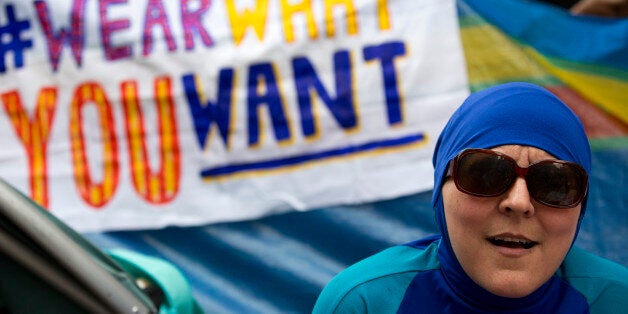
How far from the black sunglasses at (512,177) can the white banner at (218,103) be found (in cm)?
209

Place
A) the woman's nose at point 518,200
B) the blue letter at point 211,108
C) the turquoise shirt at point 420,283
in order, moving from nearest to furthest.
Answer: the woman's nose at point 518,200 → the turquoise shirt at point 420,283 → the blue letter at point 211,108

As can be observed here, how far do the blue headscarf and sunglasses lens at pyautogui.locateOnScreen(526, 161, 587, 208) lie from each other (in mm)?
39

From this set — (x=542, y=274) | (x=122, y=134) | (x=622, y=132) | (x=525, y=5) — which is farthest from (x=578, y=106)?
(x=542, y=274)

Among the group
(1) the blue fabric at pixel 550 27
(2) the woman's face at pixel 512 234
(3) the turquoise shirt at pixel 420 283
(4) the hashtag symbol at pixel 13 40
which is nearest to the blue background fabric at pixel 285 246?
(1) the blue fabric at pixel 550 27

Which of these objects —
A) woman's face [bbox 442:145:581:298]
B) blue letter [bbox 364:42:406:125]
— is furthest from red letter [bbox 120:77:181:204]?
woman's face [bbox 442:145:581:298]

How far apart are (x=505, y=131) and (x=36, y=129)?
277 centimetres

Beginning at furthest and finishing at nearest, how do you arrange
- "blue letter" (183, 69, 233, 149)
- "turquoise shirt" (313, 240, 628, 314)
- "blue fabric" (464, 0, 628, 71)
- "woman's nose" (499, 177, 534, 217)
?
1. "blue letter" (183, 69, 233, 149)
2. "blue fabric" (464, 0, 628, 71)
3. "turquoise shirt" (313, 240, 628, 314)
4. "woman's nose" (499, 177, 534, 217)

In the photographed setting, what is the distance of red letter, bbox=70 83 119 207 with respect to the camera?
4105mm

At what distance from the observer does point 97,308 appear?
2.37m

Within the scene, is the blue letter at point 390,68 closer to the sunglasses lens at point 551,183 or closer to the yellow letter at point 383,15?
the yellow letter at point 383,15

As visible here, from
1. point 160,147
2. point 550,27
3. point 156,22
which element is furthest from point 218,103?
point 550,27

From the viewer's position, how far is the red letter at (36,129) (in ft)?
13.5

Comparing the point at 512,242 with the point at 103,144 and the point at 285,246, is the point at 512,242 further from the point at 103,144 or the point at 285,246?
the point at 103,144

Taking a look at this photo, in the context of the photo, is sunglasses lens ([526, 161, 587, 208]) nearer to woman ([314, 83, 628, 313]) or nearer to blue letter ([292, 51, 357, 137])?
woman ([314, 83, 628, 313])
